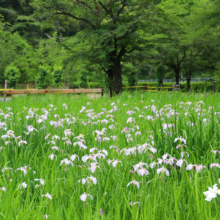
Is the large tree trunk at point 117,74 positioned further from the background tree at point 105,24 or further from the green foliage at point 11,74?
the green foliage at point 11,74

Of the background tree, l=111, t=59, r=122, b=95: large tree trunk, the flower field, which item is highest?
the background tree

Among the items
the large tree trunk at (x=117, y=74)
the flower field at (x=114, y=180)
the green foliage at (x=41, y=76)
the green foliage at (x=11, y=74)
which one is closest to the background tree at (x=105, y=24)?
the large tree trunk at (x=117, y=74)

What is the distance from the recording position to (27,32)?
47062 millimetres

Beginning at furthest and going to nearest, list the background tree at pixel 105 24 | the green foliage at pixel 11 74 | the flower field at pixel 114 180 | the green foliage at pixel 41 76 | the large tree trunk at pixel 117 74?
the green foliage at pixel 41 76 < the green foliage at pixel 11 74 < the large tree trunk at pixel 117 74 < the background tree at pixel 105 24 < the flower field at pixel 114 180

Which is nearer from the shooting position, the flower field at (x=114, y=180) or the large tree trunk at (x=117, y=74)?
the flower field at (x=114, y=180)

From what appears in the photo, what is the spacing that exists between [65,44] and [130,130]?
1378 cm

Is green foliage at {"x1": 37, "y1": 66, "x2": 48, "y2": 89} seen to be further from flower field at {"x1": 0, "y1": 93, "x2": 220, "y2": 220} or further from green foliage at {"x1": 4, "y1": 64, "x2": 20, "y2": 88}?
flower field at {"x1": 0, "y1": 93, "x2": 220, "y2": 220}

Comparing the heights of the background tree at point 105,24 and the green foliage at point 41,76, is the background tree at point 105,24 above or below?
above

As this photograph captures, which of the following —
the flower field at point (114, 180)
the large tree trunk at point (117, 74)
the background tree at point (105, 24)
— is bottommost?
the flower field at point (114, 180)

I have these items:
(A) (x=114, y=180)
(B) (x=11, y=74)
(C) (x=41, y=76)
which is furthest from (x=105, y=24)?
(C) (x=41, y=76)

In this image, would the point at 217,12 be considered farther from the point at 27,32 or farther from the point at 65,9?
the point at 27,32

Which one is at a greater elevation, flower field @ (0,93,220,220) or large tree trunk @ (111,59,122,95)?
large tree trunk @ (111,59,122,95)

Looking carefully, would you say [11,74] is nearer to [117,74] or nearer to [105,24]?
[117,74]

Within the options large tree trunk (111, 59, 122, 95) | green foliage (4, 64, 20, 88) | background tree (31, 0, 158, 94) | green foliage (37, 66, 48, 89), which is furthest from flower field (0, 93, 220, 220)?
green foliage (37, 66, 48, 89)
